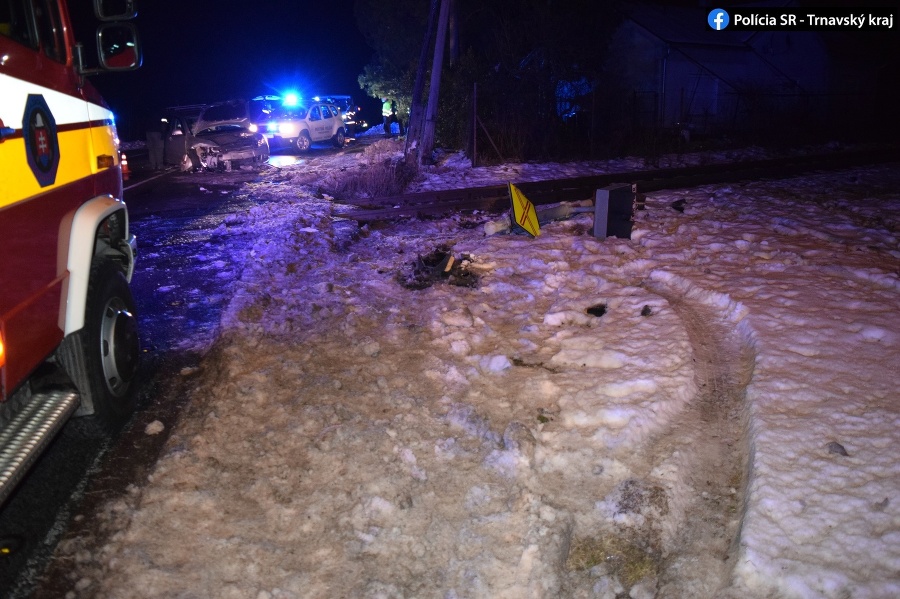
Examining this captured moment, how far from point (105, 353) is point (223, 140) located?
52.8 feet

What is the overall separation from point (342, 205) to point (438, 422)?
8843 millimetres

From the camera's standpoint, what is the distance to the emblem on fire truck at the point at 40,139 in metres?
3.05

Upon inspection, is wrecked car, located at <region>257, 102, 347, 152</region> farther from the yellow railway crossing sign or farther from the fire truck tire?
the fire truck tire

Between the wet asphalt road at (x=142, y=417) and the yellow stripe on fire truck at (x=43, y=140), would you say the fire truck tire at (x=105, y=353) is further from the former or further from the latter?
the yellow stripe on fire truck at (x=43, y=140)

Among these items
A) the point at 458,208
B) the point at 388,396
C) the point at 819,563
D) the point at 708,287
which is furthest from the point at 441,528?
the point at 458,208

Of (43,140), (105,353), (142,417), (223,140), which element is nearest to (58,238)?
(43,140)

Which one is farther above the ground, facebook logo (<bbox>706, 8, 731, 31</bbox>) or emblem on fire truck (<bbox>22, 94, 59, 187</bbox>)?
facebook logo (<bbox>706, 8, 731, 31</bbox>)

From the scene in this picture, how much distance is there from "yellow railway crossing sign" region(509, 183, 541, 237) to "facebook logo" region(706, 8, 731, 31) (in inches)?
1096

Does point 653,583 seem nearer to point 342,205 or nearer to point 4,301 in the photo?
point 4,301

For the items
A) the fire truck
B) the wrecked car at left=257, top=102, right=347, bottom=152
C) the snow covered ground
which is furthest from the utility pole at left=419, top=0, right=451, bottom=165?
the fire truck

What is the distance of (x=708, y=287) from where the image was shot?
20.8 feet

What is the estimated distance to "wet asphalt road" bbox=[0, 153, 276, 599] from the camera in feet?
9.87

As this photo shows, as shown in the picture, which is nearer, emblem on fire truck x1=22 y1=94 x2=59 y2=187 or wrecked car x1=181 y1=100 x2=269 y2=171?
emblem on fire truck x1=22 y1=94 x2=59 y2=187

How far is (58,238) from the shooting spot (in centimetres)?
336
